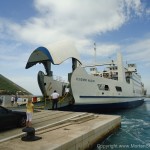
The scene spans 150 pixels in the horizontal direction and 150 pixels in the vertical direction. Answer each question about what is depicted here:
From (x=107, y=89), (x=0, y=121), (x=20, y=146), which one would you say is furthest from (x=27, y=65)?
(x=20, y=146)

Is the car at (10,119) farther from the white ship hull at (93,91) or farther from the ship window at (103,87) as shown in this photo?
the ship window at (103,87)

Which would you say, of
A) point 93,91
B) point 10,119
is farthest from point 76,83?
point 10,119

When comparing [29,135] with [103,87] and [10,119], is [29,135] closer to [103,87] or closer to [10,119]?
[10,119]

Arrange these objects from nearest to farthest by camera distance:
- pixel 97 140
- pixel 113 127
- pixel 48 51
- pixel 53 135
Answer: pixel 53 135, pixel 97 140, pixel 113 127, pixel 48 51

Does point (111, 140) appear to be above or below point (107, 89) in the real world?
below

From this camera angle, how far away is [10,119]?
34.3ft

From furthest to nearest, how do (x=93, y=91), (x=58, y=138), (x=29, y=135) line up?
(x=93, y=91) → (x=58, y=138) → (x=29, y=135)

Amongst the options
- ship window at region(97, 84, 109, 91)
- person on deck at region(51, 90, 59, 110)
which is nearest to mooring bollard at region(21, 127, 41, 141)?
person on deck at region(51, 90, 59, 110)

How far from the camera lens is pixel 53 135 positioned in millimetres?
9695

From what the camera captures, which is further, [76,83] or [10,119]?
[76,83]

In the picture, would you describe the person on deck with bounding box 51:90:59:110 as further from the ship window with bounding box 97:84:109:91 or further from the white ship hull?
the ship window with bounding box 97:84:109:91

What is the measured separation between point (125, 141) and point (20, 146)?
686 centimetres

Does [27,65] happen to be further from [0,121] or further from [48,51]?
[0,121]

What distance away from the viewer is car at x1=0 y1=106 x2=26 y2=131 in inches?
395
